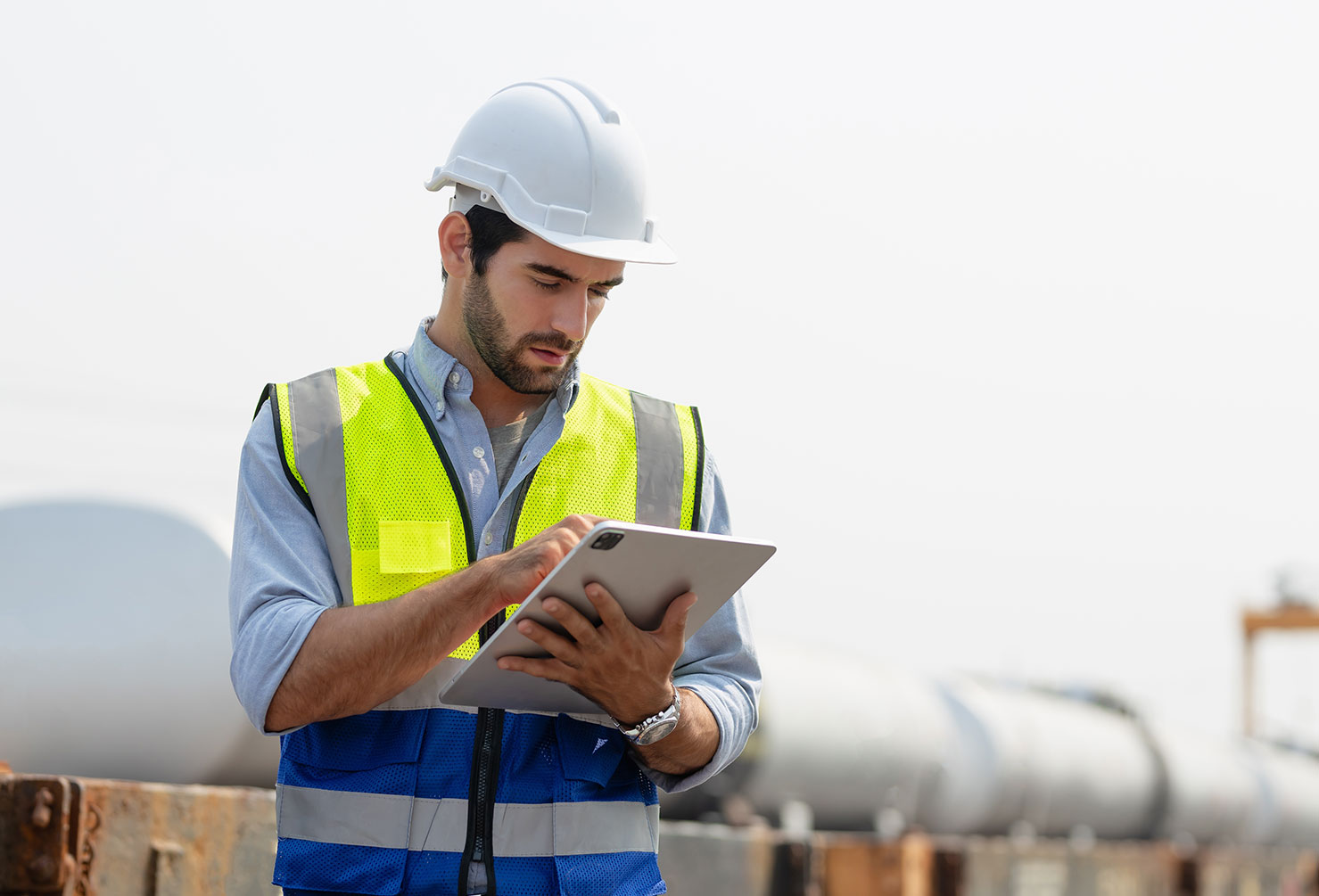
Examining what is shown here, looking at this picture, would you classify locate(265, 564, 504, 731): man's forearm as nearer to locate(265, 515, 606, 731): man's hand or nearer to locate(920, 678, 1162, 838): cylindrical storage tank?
locate(265, 515, 606, 731): man's hand

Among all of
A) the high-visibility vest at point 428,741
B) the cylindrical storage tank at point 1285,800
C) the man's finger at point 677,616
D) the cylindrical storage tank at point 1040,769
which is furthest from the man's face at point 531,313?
the cylindrical storage tank at point 1285,800

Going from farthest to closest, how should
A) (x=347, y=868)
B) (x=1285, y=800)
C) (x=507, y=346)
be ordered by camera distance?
(x=1285, y=800), (x=507, y=346), (x=347, y=868)

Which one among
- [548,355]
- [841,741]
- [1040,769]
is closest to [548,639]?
[548,355]

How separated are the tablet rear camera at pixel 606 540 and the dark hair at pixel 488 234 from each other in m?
0.76

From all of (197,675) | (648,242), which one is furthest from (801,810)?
(648,242)

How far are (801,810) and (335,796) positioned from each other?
468cm

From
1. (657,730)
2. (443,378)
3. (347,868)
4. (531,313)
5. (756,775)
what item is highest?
(531,313)

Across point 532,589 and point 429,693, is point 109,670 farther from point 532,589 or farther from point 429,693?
point 532,589

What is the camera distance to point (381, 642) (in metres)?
2.30

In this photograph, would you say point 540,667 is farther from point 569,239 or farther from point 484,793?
point 569,239

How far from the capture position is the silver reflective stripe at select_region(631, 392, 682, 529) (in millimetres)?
2732

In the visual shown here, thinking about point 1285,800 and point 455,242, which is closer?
point 455,242

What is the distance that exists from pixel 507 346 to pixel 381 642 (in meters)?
0.64

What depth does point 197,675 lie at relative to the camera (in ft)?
13.3
